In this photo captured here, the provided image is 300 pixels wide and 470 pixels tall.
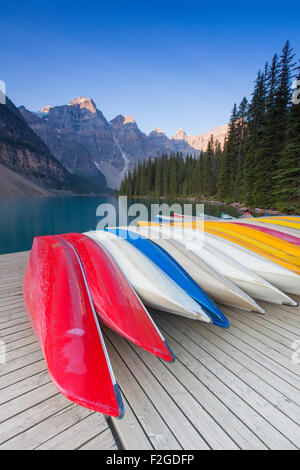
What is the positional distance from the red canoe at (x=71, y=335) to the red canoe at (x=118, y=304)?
0.10 metres

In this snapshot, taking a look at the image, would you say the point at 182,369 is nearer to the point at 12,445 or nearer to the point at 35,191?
the point at 12,445

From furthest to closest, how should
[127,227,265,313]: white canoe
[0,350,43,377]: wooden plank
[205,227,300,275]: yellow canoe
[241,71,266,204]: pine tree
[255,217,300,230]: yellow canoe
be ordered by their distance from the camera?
[241,71,266,204]: pine tree
[255,217,300,230]: yellow canoe
[205,227,300,275]: yellow canoe
[127,227,265,313]: white canoe
[0,350,43,377]: wooden plank

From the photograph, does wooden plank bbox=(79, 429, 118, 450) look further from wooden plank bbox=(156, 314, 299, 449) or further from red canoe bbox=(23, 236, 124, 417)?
wooden plank bbox=(156, 314, 299, 449)

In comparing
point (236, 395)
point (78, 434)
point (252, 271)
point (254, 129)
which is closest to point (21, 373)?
point (78, 434)

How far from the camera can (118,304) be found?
183 cm

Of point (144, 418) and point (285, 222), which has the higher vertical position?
point (285, 222)

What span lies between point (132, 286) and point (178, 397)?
995 millimetres

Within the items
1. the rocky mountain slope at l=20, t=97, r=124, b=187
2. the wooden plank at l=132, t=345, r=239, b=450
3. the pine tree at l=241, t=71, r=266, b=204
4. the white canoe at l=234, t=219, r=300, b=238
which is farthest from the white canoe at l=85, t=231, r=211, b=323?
the rocky mountain slope at l=20, t=97, r=124, b=187

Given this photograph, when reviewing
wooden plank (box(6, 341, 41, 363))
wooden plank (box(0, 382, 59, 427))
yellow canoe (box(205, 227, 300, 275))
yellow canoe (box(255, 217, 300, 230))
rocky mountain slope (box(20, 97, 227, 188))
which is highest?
rocky mountain slope (box(20, 97, 227, 188))

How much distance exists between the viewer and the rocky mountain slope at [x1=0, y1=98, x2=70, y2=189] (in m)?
68.0

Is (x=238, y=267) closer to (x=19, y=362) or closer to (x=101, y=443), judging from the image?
(x=101, y=443)

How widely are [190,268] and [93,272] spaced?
1.14 metres

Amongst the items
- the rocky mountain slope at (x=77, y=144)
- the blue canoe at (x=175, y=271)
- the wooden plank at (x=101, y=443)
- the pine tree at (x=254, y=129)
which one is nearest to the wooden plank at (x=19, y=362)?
the wooden plank at (x=101, y=443)

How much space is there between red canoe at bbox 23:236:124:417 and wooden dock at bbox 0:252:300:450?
0.94ft
